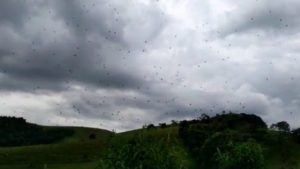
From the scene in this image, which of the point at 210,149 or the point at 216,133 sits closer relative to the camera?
the point at 210,149

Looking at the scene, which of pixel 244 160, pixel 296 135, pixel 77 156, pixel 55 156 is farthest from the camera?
pixel 296 135

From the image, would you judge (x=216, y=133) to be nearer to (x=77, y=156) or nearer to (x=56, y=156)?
(x=77, y=156)

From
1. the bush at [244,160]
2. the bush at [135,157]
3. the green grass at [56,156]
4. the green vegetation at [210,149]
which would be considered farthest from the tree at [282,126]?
the bush at [135,157]

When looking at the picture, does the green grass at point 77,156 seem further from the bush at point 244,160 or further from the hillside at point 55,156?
the bush at point 244,160

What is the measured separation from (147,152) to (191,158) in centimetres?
7070

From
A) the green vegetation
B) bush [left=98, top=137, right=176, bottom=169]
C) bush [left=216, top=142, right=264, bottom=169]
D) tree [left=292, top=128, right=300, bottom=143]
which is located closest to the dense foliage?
the green vegetation

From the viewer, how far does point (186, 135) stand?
159000 mm

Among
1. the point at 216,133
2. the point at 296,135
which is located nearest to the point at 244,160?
the point at 216,133

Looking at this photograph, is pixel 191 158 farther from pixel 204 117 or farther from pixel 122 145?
pixel 122 145

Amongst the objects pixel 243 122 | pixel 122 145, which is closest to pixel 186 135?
pixel 243 122

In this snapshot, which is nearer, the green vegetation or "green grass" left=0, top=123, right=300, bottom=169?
the green vegetation

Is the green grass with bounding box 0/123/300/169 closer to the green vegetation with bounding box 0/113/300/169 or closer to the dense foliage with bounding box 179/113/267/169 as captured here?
the green vegetation with bounding box 0/113/300/169

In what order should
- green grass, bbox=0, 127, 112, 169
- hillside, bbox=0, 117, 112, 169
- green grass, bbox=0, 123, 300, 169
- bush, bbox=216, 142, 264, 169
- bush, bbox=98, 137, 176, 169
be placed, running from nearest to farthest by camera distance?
1. bush, bbox=98, 137, 176, 169
2. bush, bbox=216, 142, 264, 169
3. green grass, bbox=0, 123, 300, 169
4. hillside, bbox=0, 117, 112, 169
5. green grass, bbox=0, 127, 112, 169

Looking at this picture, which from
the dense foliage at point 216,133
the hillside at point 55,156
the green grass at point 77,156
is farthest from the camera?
the hillside at point 55,156
